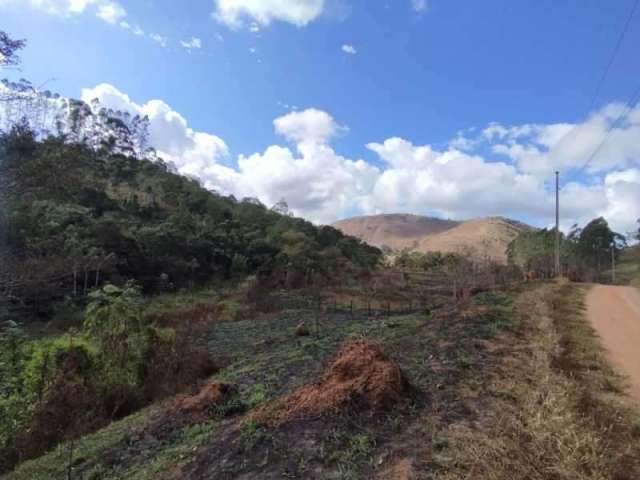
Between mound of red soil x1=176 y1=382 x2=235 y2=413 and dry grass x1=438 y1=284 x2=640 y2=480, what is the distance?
3.41m

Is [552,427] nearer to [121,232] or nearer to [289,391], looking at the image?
[289,391]

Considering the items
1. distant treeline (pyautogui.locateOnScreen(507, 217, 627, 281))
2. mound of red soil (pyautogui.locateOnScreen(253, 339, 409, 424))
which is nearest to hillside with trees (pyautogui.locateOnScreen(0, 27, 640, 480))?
mound of red soil (pyautogui.locateOnScreen(253, 339, 409, 424))

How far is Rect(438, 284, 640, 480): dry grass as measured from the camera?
3254 millimetres

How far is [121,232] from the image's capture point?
3247cm

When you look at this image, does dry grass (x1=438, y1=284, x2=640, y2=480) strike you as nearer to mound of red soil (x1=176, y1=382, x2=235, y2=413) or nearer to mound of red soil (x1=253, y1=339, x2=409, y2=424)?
mound of red soil (x1=253, y1=339, x2=409, y2=424)

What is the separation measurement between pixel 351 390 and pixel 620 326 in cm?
790

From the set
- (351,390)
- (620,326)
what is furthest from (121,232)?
(351,390)

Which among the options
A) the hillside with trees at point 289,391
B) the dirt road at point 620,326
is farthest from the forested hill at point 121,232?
the dirt road at point 620,326

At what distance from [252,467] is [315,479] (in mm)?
666

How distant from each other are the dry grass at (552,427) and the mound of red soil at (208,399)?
11.2 ft

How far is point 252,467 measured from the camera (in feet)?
13.2

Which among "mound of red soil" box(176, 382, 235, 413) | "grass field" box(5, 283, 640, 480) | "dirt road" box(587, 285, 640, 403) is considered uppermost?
"dirt road" box(587, 285, 640, 403)

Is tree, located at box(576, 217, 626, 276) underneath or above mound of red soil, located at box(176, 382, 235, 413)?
above

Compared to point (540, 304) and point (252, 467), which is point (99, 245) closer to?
point (540, 304)
